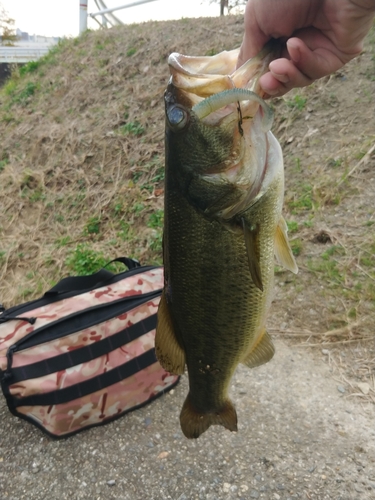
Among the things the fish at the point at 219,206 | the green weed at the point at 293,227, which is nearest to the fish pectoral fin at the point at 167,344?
the fish at the point at 219,206

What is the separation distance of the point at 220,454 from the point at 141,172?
4647 mm

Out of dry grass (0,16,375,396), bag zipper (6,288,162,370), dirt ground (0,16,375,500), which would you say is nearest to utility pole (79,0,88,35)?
dry grass (0,16,375,396)

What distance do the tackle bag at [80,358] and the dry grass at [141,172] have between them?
1.16 m

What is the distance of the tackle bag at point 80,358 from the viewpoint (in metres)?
2.46

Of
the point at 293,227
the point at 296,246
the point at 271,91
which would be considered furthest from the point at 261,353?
the point at 293,227

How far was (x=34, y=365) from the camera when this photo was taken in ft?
8.09

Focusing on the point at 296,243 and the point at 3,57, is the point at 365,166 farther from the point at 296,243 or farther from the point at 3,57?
the point at 3,57

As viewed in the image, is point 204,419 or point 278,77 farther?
point 204,419

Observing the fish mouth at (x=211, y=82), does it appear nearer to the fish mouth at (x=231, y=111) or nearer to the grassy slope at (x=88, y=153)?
the fish mouth at (x=231, y=111)

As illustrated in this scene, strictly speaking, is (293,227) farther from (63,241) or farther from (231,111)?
(63,241)

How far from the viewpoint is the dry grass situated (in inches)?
137

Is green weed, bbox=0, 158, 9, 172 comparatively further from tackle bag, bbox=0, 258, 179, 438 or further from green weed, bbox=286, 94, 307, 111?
tackle bag, bbox=0, 258, 179, 438

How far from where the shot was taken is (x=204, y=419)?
6.08 feet

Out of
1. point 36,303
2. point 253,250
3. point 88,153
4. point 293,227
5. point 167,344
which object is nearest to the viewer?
point 253,250
